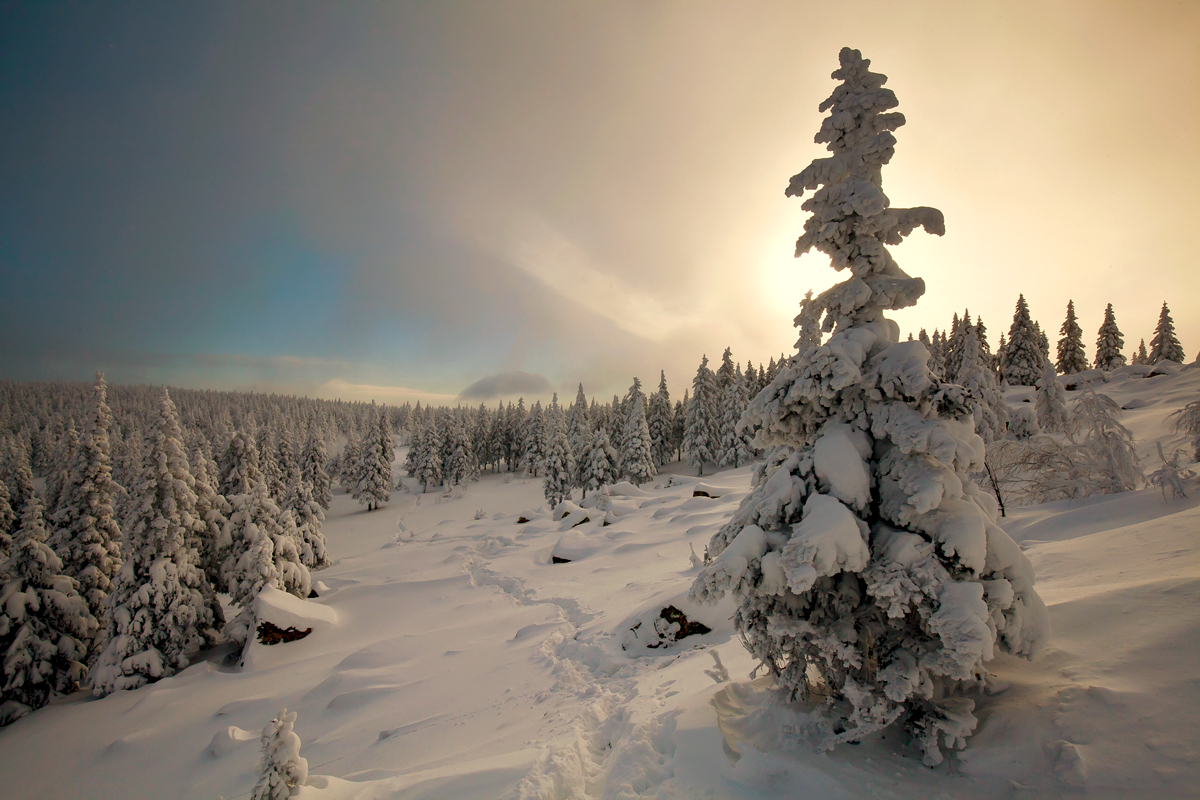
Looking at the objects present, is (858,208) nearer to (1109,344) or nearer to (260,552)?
(260,552)

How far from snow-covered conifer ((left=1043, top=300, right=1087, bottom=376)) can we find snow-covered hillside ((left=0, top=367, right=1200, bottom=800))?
3882 centimetres

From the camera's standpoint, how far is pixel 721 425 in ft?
176

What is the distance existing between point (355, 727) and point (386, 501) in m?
50.5

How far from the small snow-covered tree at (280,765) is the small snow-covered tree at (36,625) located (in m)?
19.5

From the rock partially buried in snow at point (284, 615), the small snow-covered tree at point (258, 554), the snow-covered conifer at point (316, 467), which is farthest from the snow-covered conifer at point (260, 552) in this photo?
the snow-covered conifer at point (316, 467)

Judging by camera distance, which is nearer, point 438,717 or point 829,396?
point 829,396

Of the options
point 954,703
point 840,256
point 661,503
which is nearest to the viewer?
point 954,703

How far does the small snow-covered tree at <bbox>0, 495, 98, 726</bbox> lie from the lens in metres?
14.8

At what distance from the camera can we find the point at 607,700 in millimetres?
7941

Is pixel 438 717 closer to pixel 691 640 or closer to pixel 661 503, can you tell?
pixel 691 640

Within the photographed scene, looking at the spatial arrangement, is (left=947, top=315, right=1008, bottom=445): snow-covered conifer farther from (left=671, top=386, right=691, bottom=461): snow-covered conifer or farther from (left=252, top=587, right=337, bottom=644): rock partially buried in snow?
(left=671, top=386, right=691, bottom=461): snow-covered conifer

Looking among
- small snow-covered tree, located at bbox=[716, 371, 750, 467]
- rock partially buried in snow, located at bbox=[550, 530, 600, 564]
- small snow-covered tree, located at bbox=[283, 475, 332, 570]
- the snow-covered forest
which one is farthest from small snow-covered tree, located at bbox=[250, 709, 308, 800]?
small snow-covered tree, located at bbox=[716, 371, 750, 467]

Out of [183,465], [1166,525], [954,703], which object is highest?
[183,465]

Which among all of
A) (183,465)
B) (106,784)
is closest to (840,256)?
(106,784)
